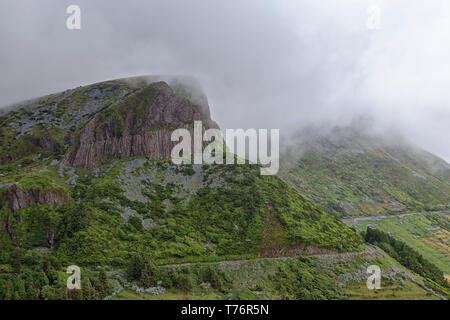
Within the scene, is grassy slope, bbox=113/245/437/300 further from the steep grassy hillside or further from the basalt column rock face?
the steep grassy hillside

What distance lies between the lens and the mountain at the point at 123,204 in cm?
5016

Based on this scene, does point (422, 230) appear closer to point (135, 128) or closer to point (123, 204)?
point (123, 204)

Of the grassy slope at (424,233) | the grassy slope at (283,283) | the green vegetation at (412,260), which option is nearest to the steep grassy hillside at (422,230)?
the grassy slope at (424,233)

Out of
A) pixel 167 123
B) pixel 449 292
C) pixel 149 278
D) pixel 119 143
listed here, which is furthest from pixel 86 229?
pixel 449 292

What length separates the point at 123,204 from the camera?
70.6m

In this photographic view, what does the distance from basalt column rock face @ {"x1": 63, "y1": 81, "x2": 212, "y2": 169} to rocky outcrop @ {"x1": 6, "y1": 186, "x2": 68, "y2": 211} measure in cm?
2117

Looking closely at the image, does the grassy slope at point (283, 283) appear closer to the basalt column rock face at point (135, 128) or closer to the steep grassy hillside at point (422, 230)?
the basalt column rock face at point (135, 128)

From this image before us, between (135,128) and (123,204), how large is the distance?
3807 centimetres

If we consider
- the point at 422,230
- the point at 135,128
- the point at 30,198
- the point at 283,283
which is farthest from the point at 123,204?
the point at 422,230

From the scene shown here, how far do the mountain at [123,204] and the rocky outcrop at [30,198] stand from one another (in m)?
0.22

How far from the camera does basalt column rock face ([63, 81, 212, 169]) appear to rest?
283ft

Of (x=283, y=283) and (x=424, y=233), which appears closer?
(x=283, y=283)

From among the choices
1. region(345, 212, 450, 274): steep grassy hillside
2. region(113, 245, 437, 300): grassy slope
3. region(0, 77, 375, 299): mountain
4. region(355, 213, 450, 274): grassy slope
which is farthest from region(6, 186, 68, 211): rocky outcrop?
region(355, 213, 450, 274): grassy slope
